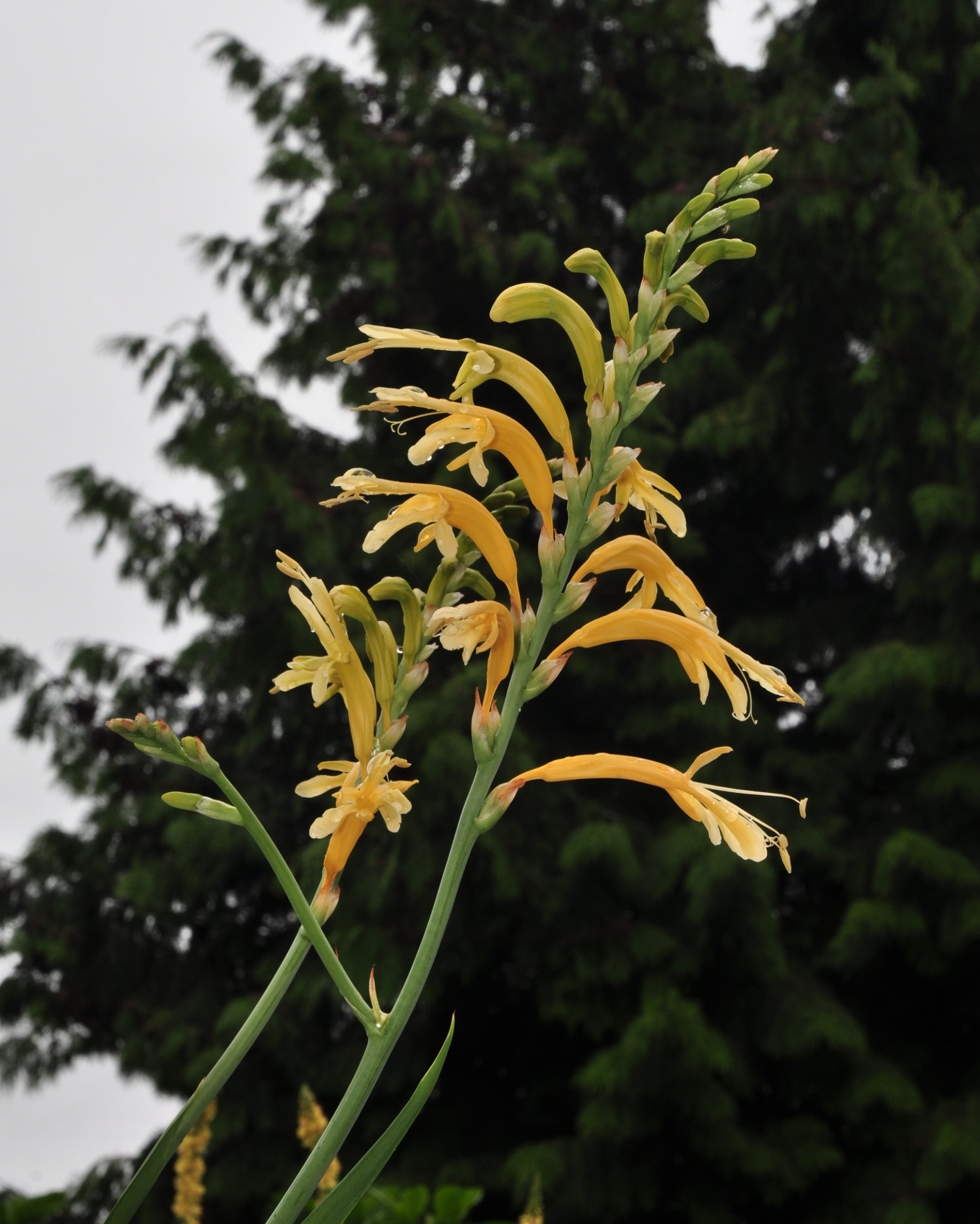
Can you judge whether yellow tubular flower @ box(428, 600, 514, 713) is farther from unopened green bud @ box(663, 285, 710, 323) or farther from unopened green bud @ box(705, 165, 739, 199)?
unopened green bud @ box(705, 165, 739, 199)

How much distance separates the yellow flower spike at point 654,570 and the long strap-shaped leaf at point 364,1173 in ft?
1.22

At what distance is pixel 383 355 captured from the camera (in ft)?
21.1

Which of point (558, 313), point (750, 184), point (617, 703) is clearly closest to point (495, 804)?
point (558, 313)

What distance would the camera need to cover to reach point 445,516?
84 cm

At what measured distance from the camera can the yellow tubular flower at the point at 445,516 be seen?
82 cm

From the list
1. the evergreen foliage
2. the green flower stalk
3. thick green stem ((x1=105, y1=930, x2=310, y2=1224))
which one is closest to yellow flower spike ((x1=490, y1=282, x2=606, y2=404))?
the green flower stalk

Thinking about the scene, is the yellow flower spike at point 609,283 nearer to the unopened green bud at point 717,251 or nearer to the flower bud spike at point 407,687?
the unopened green bud at point 717,251

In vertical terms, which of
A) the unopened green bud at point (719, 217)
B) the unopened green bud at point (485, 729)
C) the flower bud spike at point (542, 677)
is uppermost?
the unopened green bud at point (719, 217)

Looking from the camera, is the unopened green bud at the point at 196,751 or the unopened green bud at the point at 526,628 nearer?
the unopened green bud at the point at 196,751

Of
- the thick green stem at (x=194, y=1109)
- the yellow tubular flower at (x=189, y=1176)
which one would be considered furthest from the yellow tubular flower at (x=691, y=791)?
the yellow tubular flower at (x=189, y=1176)

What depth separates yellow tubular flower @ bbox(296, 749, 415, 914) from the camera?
30.4 inches

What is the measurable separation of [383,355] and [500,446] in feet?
18.9

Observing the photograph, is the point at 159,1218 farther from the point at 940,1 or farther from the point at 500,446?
the point at 940,1

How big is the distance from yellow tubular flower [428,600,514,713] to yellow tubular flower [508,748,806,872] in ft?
0.24
